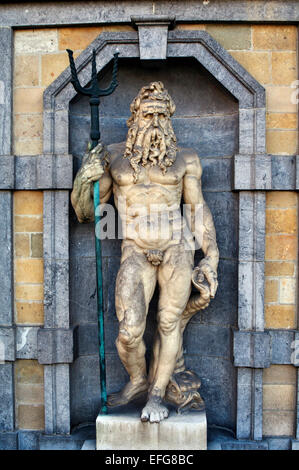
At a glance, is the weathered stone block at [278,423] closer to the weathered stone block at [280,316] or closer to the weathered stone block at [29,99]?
the weathered stone block at [280,316]

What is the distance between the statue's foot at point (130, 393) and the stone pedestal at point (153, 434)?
0.88ft

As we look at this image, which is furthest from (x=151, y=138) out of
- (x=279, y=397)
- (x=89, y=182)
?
(x=279, y=397)

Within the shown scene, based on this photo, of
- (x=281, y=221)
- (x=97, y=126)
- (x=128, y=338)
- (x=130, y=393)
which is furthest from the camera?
(x=281, y=221)

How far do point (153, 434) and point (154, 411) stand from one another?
169mm

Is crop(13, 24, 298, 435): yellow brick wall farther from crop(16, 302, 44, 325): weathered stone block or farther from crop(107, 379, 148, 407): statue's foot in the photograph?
crop(107, 379, 148, 407): statue's foot

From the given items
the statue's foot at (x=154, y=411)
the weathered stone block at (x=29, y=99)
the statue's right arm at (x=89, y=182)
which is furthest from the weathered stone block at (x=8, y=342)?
the weathered stone block at (x=29, y=99)

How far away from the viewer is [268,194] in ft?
14.6

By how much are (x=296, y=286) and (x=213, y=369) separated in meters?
1.07

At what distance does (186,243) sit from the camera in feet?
13.5

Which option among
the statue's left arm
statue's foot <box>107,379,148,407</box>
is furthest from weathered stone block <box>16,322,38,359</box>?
the statue's left arm

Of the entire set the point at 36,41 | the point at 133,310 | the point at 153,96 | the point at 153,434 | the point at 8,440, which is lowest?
the point at 8,440

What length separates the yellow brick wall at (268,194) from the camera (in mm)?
4441

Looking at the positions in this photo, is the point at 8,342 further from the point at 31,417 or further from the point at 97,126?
the point at 97,126

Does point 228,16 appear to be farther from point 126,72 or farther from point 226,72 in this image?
point 126,72
